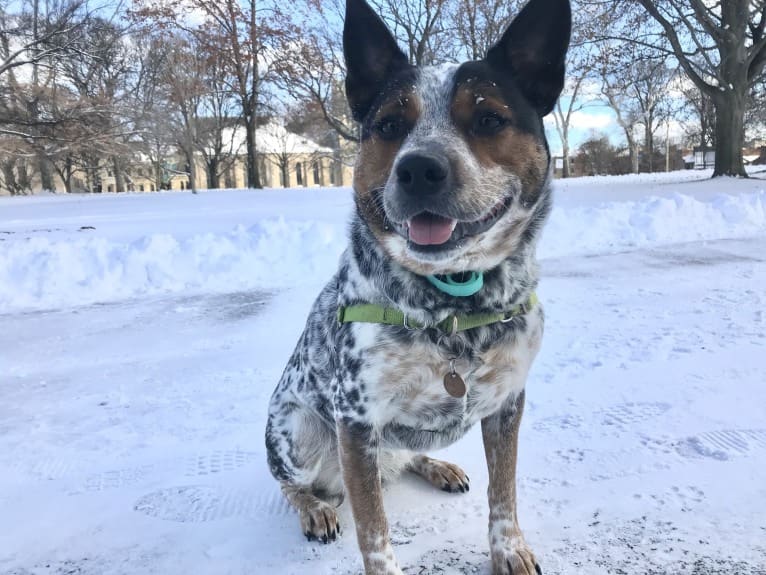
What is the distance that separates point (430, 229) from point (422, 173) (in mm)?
201

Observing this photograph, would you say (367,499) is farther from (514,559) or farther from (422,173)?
(422,173)

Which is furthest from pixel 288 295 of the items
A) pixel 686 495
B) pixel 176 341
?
pixel 686 495

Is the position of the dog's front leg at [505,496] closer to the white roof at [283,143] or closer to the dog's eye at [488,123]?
the dog's eye at [488,123]

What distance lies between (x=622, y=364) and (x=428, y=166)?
2.66m

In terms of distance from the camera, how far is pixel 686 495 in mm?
2387

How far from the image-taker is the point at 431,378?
191 centimetres

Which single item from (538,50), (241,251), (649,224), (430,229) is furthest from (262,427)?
(649,224)

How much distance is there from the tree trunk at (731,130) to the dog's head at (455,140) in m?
17.3

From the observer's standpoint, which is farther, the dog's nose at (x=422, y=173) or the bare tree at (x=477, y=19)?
the bare tree at (x=477, y=19)

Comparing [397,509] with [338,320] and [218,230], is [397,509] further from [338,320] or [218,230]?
[218,230]

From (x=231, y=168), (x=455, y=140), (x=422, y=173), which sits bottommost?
(x=422, y=173)

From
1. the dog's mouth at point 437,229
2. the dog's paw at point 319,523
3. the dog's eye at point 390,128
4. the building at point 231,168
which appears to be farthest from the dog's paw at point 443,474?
the building at point 231,168

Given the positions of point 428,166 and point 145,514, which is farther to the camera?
point 145,514

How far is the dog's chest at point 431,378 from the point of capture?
6.26 feet
